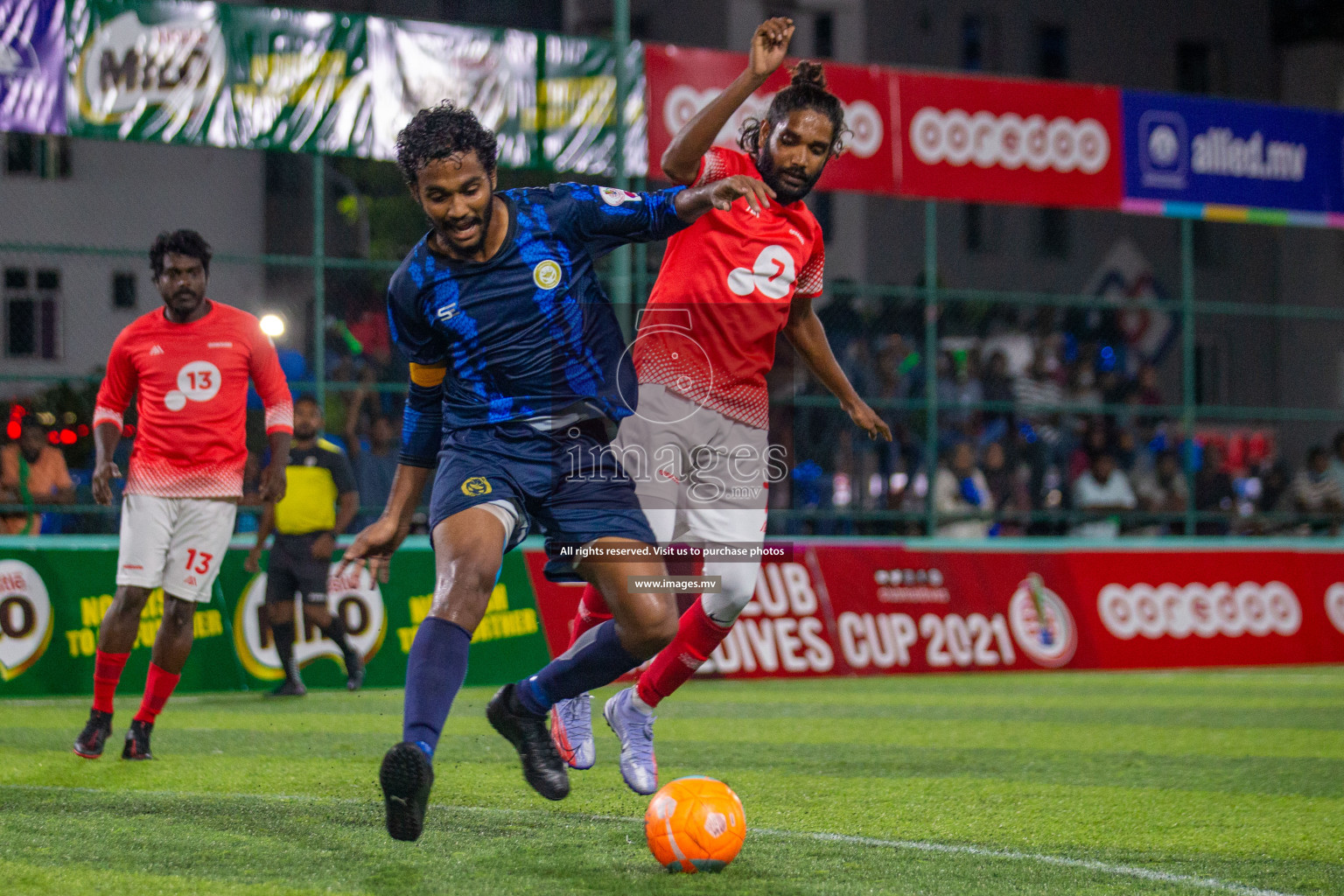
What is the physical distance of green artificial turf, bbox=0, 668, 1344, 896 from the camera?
420cm

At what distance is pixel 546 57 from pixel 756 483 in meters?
6.85

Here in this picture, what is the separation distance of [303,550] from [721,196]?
20.2 ft

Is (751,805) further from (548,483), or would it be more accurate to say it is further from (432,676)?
(432,676)

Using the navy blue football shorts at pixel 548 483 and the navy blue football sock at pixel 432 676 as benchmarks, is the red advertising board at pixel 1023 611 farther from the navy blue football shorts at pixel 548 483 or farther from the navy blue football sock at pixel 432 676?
the navy blue football sock at pixel 432 676

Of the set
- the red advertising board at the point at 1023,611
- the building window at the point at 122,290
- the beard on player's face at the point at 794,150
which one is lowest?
the red advertising board at the point at 1023,611

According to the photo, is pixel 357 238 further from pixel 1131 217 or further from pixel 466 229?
pixel 1131 217

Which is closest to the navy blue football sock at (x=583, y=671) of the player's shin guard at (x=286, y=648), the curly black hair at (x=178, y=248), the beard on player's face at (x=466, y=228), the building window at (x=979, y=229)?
the beard on player's face at (x=466, y=228)

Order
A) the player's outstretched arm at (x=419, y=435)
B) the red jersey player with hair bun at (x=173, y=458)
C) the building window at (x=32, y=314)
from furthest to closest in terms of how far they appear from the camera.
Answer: the building window at (x=32, y=314)
the red jersey player with hair bun at (x=173, y=458)
the player's outstretched arm at (x=419, y=435)

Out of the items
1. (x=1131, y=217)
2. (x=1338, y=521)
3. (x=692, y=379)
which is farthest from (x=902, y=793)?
(x=1131, y=217)

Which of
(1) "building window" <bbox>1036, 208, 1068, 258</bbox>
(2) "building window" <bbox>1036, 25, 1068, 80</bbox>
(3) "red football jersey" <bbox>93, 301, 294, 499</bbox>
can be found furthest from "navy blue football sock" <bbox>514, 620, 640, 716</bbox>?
(2) "building window" <bbox>1036, 25, 1068, 80</bbox>

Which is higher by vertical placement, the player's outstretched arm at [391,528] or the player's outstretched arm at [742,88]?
the player's outstretched arm at [742,88]

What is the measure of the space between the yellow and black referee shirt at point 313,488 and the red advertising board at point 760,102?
11.6 feet

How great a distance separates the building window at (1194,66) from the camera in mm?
37594

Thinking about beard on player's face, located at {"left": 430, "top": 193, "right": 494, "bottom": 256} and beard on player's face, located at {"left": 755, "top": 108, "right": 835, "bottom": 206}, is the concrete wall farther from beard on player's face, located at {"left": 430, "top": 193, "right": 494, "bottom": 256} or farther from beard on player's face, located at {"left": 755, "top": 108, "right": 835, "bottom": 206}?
beard on player's face, located at {"left": 430, "top": 193, "right": 494, "bottom": 256}
